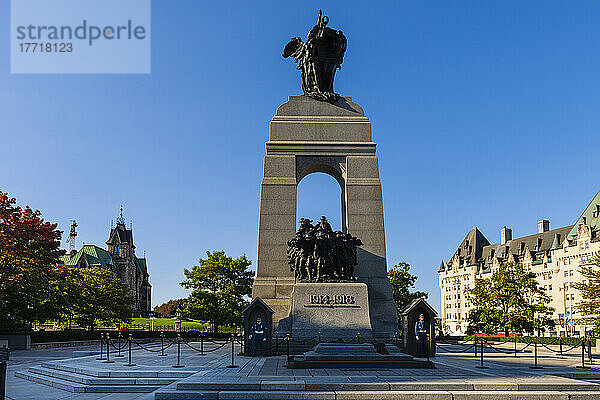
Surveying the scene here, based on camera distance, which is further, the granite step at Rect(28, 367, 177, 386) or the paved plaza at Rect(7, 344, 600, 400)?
the granite step at Rect(28, 367, 177, 386)

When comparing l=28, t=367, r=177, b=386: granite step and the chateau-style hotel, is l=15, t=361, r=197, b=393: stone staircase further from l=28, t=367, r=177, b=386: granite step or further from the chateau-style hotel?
the chateau-style hotel

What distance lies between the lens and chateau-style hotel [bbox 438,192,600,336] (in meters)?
91.7

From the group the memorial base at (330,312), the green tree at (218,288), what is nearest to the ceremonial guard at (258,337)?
the memorial base at (330,312)

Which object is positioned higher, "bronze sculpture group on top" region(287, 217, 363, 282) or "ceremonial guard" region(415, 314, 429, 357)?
"bronze sculpture group on top" region(287, 217, 363, 282)

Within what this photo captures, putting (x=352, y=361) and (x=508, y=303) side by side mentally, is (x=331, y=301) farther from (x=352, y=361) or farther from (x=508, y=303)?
(x=508, y=303)

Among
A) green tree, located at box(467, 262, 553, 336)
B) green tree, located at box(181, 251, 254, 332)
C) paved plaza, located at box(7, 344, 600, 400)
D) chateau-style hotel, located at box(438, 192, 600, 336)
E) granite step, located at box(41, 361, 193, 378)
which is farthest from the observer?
chateau-style hotel, located at box(438, 192, 600, 336)

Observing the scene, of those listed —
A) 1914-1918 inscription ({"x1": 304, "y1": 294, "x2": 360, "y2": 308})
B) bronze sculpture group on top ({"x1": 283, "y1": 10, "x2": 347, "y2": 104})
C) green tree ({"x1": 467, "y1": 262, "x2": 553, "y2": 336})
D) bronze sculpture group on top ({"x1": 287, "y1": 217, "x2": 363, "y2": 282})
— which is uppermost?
bronze sculpture group on top ({"x1": 283, "y1": 10, "x2": 347, "y2": 104})

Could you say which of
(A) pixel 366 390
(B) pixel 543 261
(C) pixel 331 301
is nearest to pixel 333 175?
(C) pixel 331 301

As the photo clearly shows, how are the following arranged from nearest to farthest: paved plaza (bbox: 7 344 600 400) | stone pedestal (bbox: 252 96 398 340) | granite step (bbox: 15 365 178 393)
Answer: paved plaza (bbox: 7 344 600 400), granite step (bbox: 15 365 178 393), stone pedestal (bbox: 252 96 398 340)

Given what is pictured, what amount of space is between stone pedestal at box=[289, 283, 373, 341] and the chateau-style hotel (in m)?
52.1

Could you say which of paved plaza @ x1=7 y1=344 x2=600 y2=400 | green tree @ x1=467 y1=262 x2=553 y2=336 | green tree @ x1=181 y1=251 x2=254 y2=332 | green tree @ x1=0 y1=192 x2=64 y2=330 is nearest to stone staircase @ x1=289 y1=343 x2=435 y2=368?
paved plaza @ x1=7 y1=344 x2=600 y2=400

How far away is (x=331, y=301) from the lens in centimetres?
2622

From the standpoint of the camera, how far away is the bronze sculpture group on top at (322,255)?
2714 centimetres

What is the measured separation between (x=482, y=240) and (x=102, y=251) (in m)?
82.2
